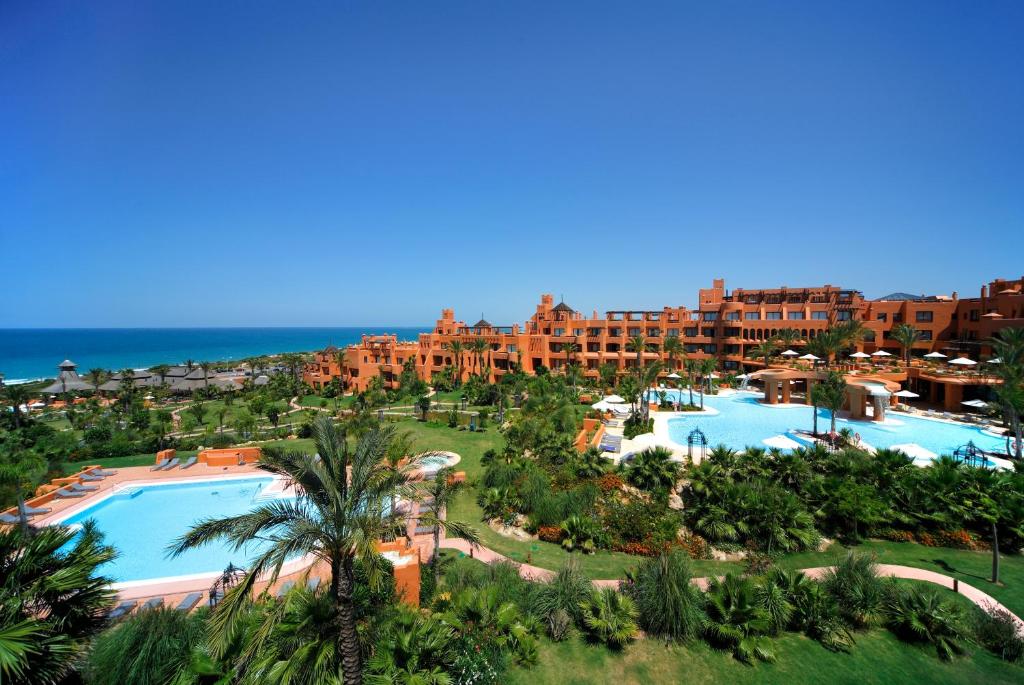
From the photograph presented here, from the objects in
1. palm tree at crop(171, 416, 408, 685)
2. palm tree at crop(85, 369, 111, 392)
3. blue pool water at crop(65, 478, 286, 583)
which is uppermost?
palm tree at crop(171, 416, 408, 685)

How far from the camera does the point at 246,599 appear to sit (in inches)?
322

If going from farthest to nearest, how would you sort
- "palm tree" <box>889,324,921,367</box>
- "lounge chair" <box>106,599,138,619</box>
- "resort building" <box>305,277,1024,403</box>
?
"resort building" <box>305,277,1024,403</box>
"palm tree" <box>889,324,921,367</box>
"lounge chair" <box>106,599,138,619</box>

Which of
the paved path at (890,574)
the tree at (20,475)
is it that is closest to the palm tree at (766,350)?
the paved path at (890,574)

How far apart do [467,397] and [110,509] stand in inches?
1077

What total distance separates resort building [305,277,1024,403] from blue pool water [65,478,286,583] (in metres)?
31.6

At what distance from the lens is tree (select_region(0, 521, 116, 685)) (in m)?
5.25

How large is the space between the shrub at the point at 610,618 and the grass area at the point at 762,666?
0.94 feet

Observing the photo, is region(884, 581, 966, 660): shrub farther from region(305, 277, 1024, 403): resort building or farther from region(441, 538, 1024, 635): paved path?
region(305, 277, 1024, 403): resort building

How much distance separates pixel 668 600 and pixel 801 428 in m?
23.5

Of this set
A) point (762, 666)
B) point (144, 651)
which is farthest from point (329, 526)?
point (762, 666)

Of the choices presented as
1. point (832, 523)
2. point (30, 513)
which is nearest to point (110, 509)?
point (30, 513)

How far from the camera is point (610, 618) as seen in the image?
12.3 m

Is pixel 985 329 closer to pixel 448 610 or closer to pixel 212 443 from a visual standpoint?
pixel 448 610

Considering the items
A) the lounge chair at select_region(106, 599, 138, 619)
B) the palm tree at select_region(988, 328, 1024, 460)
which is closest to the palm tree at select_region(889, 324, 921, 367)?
the palm tree at select_region(988, 328, 1024, 460)
